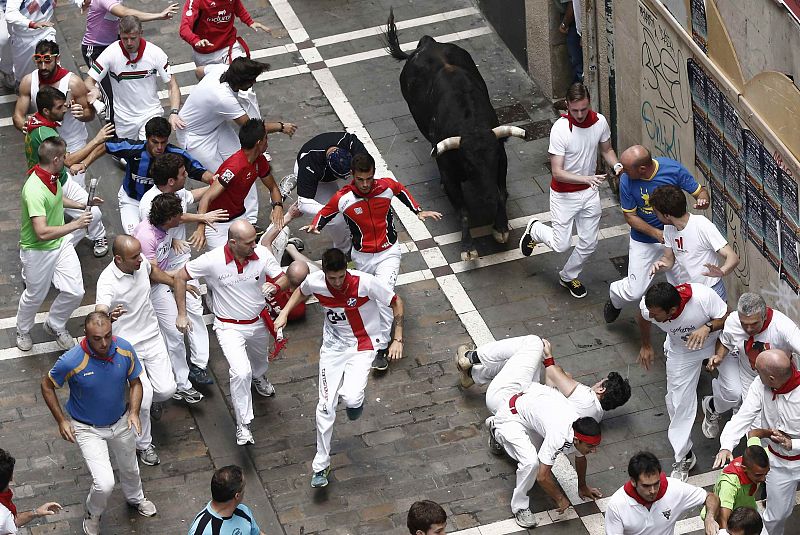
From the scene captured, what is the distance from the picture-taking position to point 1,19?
18.2 meters

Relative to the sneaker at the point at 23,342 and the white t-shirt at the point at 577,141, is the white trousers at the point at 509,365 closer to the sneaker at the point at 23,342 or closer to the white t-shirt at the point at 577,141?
the white t-shirt at the point at 577,141

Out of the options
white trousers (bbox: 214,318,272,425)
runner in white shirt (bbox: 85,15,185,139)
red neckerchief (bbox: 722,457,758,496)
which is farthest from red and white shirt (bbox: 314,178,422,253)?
red neckerchief (bbox: 722,457,758,496)

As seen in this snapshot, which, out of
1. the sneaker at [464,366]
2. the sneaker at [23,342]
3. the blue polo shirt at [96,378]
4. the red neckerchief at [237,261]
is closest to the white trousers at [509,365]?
the sneaker at [464,366]

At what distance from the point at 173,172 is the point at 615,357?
4.37 m

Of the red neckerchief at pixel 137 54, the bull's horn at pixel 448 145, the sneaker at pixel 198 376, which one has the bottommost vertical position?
the sneaker at pixel 198 376

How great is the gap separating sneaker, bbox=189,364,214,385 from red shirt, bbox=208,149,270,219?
1543mm

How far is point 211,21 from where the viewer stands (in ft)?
55.3

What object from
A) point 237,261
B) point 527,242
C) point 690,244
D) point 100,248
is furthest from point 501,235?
point 100,248

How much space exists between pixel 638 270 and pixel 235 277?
12.2 feet

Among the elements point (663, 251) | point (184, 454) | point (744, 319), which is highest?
point (744, 319)

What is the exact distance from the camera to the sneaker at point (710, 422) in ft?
42.6

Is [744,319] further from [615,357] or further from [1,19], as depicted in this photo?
[1,19]

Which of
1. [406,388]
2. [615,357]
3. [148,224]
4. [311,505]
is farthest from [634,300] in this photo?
[148,224]

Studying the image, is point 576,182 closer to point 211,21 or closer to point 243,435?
point 243,435
